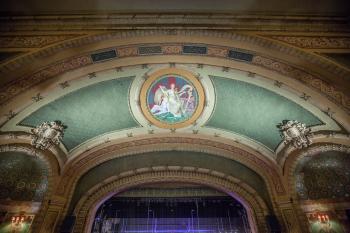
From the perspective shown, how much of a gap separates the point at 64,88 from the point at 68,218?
403cm

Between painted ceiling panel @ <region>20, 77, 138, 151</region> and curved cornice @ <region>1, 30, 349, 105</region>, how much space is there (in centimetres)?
108

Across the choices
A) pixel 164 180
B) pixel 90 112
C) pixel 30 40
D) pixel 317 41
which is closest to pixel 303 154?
pixel 317 41

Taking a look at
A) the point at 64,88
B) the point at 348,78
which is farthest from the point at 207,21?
the point at 64,88

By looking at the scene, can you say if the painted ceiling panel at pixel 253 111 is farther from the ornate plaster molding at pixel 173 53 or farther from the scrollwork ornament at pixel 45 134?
the scrollwork ornament at pixel 45 134

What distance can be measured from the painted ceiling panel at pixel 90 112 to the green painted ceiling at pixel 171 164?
151cm

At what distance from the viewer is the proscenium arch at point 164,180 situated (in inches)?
268

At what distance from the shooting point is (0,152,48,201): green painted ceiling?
6.47m

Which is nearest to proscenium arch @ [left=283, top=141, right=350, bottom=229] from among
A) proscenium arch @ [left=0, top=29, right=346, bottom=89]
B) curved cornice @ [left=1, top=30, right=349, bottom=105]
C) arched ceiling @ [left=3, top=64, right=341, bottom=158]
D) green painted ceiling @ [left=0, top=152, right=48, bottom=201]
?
arched ceiling @ [left=3, top=64, right=341, bottom=158]

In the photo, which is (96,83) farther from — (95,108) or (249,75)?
(249,75)

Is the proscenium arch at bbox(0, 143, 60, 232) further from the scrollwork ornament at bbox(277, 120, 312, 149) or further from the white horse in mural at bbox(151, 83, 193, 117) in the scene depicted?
the scrollwork ornament at bbox(277, 120, 312, 149)

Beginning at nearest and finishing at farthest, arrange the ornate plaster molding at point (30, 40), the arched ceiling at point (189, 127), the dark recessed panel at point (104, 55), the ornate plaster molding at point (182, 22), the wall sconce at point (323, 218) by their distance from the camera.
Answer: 1. the ornate plaster molding at point (30, 40)
2. the ornate plaster molding at point (182, 22)
3. the dark recessed panel at point (104, 55)
4. the arched ceiling at point (189, 127)
5. the wall sconce at point (323, 218)

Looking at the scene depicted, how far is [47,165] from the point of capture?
675 cm

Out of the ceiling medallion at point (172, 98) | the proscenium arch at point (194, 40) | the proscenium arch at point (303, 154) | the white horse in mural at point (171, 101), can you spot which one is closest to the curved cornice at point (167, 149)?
the proscenium arch at point (303, 154)

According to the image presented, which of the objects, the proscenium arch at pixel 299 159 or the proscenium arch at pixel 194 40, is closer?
the proscenium arch at pixel 194 40
